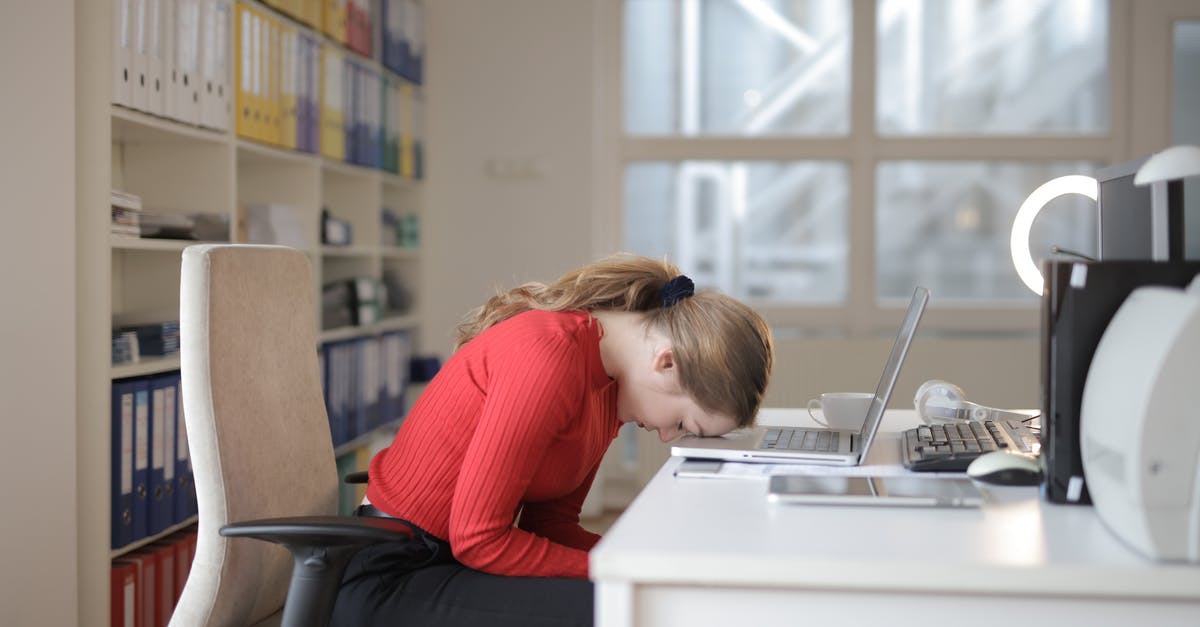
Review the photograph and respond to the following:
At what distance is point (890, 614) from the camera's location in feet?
3.11

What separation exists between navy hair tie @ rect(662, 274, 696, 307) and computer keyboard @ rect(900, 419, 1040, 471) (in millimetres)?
377

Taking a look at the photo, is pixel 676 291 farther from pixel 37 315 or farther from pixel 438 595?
pixel 37 315

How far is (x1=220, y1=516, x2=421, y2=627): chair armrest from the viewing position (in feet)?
4.09

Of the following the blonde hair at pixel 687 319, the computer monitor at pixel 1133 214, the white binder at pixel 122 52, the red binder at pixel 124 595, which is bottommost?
the red binder at pixel 124 595

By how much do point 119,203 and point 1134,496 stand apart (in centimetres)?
200

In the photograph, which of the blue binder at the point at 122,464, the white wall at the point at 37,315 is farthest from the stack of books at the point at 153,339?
the white wall at the point at 37,315

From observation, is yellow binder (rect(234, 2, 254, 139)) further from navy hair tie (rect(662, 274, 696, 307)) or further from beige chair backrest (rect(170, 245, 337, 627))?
navy hair tie (rect(662, 274, 696, 307))

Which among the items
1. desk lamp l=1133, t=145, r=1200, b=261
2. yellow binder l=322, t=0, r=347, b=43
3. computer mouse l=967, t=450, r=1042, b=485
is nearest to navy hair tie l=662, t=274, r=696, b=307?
computer mouse l=967, t=450, r=1042, b=485

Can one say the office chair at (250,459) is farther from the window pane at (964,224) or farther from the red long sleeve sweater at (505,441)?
the window pane at (964,224)

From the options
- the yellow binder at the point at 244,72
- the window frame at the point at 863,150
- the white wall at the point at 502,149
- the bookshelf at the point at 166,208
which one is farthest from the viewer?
the white wall at the point at 502,149

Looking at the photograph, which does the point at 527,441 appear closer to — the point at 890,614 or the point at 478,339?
the point at 478,339

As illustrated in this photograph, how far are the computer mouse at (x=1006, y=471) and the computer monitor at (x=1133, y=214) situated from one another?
0.28 metres

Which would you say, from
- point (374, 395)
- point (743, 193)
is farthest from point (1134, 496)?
point (743, 193)

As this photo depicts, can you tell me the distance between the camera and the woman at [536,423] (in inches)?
50.8
